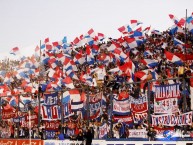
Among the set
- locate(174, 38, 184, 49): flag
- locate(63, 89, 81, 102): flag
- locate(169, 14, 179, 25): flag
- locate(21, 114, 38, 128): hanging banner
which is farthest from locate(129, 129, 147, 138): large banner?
locate(169, 14, 179, 25): flag

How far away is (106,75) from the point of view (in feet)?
76.0

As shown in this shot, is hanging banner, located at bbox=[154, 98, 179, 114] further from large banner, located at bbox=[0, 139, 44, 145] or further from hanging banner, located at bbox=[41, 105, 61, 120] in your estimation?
large banner, located at bbox=[0, 139, 44, 145]

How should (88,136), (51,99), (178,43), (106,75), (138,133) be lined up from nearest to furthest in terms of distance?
(138,133)
(88,136)
(106,75)
(51,99)
(178,43)

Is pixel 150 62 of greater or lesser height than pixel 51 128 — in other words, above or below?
above

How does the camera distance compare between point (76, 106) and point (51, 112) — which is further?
point (51, 112)

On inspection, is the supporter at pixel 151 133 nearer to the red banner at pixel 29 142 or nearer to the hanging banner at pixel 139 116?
the hanging banner at pixel 139 116

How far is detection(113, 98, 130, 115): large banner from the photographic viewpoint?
19.6 metres

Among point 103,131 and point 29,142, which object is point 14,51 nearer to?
point 29,142

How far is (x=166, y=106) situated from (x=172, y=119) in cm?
62

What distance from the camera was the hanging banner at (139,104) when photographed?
18734 millimetres

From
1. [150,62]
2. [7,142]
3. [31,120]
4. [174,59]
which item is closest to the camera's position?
[174,59]

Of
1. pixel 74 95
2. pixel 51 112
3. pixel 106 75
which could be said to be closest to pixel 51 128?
pixel 51 112

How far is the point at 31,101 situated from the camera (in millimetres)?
25219

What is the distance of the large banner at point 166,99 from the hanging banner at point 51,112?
21.6 feet
